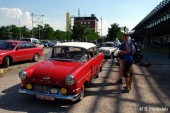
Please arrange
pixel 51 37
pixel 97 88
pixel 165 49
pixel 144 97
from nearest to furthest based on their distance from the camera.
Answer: pixel 144 97, pixel 97 88, pixel 165 49, pixel 51 37

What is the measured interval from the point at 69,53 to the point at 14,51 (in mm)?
6220

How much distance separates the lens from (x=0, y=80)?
9094mm

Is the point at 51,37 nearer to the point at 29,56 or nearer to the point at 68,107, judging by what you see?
the point at 29,56

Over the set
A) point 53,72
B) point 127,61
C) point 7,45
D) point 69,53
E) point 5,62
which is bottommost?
point 5,62

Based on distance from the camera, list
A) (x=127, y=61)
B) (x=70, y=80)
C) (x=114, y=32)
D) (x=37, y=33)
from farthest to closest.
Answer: (x=37, y=33)
(x=114, y=32)
(x=127, y=61)
(x=70, y=80)

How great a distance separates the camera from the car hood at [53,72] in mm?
6051

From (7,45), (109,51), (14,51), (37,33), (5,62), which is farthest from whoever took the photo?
(37,33)

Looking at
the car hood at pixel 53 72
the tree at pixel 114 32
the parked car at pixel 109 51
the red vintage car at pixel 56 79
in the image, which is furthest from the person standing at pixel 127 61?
the tree at pixel 114 32

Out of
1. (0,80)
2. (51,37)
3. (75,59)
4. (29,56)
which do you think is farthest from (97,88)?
(51,37)

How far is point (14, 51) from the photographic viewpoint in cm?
1294

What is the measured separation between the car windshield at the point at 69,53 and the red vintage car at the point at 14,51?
544 centimetres

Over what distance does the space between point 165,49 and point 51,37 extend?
5032 centimetres

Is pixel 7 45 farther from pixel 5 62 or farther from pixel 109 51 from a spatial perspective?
pixel 109 51

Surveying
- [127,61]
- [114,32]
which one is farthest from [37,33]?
[127,61]
